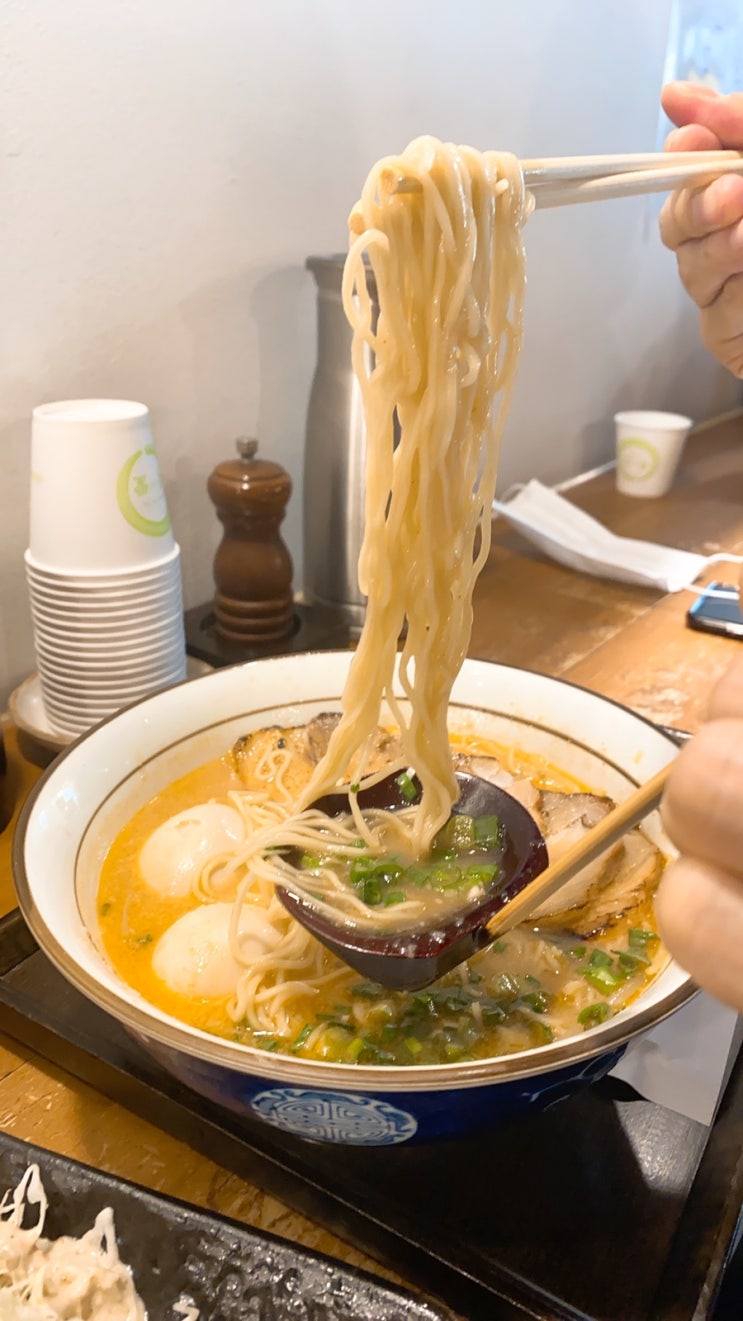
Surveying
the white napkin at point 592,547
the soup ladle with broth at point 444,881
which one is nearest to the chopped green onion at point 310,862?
the soup ladle with broth at point 444,881

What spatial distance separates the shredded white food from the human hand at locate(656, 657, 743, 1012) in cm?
56

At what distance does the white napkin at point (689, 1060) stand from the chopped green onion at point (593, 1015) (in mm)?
45

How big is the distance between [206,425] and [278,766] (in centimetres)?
89

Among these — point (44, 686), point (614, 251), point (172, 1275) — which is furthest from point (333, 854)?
point (614, 251)

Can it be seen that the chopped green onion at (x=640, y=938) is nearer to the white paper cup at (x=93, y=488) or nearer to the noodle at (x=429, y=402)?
the noodle at (x=429, y=402)

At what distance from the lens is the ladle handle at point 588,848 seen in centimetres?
80

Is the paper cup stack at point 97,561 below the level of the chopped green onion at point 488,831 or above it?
above

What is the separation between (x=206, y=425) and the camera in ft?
6.71

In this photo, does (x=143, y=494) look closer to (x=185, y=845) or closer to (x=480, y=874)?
(x=185, y=845)

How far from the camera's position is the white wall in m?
1.61

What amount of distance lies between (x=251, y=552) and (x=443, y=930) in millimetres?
1090

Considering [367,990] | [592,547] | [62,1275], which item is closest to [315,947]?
[367,990]

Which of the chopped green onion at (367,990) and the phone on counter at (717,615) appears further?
the phone on counter at (717,615)

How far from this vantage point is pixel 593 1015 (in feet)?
3.56
